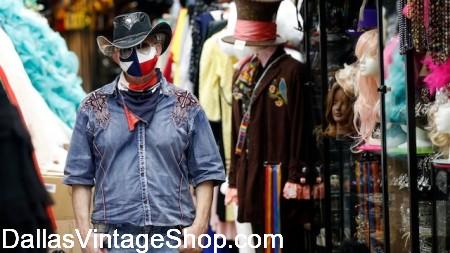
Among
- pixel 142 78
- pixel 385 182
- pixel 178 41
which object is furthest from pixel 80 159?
pixel 178 41

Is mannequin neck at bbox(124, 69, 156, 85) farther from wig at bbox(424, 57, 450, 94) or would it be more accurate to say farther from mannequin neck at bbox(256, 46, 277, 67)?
mannequin neck at bbox(256, 46, 277, 67)

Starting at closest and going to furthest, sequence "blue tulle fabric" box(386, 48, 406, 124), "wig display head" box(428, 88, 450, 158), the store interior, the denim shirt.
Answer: the denim shirt < "wig display head" box(428, 88, 450, 158) < the store interior < "blue tulle fabric" box(386, 48, 406, 124)

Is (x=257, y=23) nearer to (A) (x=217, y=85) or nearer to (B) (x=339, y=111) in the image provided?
(B) (x=339, y=111)

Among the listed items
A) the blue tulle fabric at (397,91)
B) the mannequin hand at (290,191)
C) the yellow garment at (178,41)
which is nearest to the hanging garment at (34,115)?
the mannequin hand at (290,191)

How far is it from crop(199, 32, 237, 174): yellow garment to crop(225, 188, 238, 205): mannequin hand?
0.59 m

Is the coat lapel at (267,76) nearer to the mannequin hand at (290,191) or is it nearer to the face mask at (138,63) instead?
the mannequin hand at (290,191)

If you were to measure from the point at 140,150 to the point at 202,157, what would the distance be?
30 cm

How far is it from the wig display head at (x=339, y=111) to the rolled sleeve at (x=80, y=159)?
5.70 feet

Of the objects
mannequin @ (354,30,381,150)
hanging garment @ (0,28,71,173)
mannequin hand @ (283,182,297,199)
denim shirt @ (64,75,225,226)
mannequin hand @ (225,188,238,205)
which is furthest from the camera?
mannequin hand @ (225,188,238,205)

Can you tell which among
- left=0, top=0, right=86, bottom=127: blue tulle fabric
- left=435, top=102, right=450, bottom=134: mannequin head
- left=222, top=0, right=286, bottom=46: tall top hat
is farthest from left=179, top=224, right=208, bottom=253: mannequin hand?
left=0, top=0, right=86, bottom=127: blue tulle fabric

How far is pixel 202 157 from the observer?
173 inches

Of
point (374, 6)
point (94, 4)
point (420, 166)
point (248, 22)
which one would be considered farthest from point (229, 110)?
point (94, 4)

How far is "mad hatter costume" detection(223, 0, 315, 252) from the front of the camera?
5.85 m

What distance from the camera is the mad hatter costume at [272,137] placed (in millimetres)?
5852
